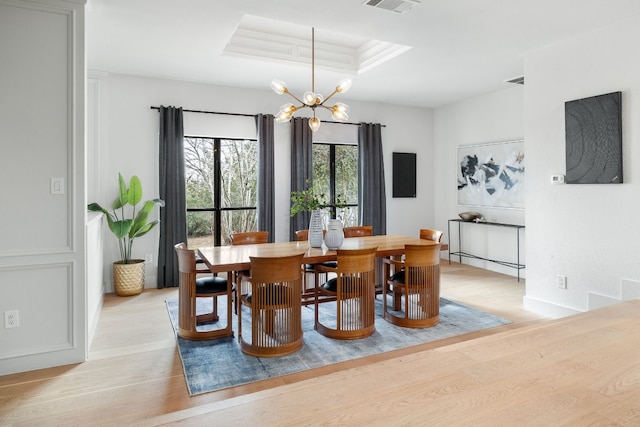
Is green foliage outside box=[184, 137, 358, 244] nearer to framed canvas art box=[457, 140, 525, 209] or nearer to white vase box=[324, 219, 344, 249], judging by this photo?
white vase box=[324, 219, 344, 249]

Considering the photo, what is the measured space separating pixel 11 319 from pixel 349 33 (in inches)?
140

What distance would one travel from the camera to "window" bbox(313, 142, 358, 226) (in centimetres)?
641

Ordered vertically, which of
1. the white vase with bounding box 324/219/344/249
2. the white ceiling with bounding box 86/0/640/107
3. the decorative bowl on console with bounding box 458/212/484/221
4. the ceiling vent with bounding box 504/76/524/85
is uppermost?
the ceiling vent with bounding box 504/76/524/85

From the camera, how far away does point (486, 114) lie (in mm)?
6270

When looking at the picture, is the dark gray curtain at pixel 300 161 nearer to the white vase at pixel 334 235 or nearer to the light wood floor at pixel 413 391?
the white vase at pixel 334 235

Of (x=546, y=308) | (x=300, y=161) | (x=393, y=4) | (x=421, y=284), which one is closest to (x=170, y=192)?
(x=300, y=161)

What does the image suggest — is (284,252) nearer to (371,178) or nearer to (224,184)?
(224,184)

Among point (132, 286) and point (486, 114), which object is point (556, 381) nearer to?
point (132, 286)

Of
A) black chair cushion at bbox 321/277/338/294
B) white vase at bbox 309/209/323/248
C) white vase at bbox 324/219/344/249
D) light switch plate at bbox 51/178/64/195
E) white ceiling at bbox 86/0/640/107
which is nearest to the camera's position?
light switch plate at bbox 51/178/64/195

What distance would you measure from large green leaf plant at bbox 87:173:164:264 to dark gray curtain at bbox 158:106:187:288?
0.76 feet

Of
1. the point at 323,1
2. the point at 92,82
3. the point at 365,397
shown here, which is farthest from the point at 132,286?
the point at 365,397

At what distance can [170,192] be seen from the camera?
5.26 metres

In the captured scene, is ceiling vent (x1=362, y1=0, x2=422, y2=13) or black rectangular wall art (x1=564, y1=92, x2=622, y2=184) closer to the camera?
ceiling vent (x1=362, y1=0, x2=422, y2=13)

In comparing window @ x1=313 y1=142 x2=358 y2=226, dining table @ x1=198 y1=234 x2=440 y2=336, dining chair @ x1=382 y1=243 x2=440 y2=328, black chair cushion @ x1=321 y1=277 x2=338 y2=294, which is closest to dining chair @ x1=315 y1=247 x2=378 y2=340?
black chair cushion @ x1=321 y1=277 x2=338 y2=294
